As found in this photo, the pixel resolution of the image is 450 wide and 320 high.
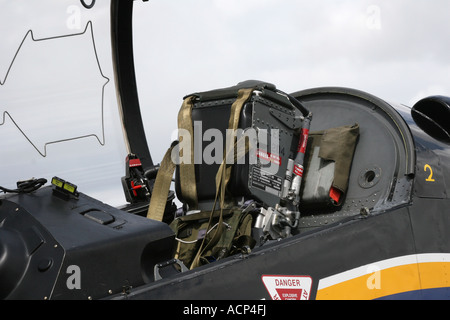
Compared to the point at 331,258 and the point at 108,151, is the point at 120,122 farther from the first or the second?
the point at 331,258

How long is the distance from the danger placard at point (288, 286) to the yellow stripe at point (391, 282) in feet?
0.18

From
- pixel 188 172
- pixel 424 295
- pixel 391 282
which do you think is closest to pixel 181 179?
pixel 188 172

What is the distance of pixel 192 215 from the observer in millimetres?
2223

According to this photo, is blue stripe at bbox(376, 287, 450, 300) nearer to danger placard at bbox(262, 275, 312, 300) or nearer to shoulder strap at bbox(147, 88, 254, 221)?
danger placard at bbox(262, 275, 312, 300)

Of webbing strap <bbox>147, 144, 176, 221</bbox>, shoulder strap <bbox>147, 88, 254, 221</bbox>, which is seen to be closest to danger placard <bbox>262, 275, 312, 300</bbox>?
shoulder strap <bbox>147, 88, 254, 221</bbox>

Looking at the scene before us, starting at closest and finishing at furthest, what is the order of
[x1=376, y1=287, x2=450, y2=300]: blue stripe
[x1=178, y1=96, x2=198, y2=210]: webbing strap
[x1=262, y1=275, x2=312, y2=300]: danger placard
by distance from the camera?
[x1=262, y1=275, x2=312, y2=300]: danger placard → [x1=376, y1=287, x2=450, y2=300]: blue stripe → [x1=178, y1=96, x2=198, y2=210]: webbing strap

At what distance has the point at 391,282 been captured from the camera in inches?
75.7

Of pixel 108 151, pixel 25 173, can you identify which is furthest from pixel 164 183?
pixel 25 173

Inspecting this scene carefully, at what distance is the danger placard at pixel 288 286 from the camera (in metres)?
1.63

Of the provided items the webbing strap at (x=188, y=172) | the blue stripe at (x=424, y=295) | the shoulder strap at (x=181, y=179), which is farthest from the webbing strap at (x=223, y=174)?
the blue stripe at (x=424, y=295)

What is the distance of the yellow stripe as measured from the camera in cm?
179

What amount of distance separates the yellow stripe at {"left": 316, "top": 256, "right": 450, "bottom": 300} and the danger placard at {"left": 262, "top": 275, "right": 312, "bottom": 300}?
56 mm

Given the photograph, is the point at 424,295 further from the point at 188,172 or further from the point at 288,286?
the point at 188,172
